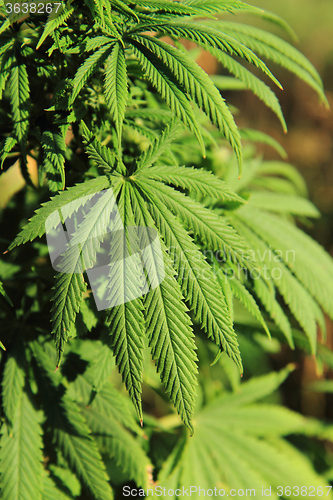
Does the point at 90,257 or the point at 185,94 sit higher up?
the point at 185,94

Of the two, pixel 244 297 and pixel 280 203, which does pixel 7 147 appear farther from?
pixel 280 203

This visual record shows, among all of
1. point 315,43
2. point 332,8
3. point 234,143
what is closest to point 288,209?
point 234,143

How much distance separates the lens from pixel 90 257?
19.7 inches

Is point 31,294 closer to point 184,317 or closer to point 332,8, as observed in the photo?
point 184,317

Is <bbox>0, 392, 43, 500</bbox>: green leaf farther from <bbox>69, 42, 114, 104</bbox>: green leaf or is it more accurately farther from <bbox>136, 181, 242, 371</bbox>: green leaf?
<bbox>69, 42, 114, 104</bbox>: green leaf

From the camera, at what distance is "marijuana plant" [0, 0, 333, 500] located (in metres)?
0.49

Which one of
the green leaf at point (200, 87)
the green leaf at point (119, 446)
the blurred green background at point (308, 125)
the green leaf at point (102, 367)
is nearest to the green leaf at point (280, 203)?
the green leaf at point (200, 87)

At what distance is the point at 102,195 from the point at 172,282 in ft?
0.59

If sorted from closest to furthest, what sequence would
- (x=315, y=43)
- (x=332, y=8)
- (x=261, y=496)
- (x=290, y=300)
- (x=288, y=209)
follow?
(x=290, y=300), (x=261, y=496), (x=288, y=209), (x=315, y=43), (x=332, y=8)

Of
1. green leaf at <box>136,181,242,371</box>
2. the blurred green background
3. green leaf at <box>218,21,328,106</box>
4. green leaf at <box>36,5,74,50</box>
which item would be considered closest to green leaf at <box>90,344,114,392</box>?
green leaf at <box>136,181,242,371</box>

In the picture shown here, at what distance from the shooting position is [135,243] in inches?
20.2

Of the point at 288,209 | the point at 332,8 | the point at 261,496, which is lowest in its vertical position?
the point at 261,496

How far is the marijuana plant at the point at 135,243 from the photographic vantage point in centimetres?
49

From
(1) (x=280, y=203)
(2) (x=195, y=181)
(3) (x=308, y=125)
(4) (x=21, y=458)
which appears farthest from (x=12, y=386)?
(3) (x=308, y=125)
